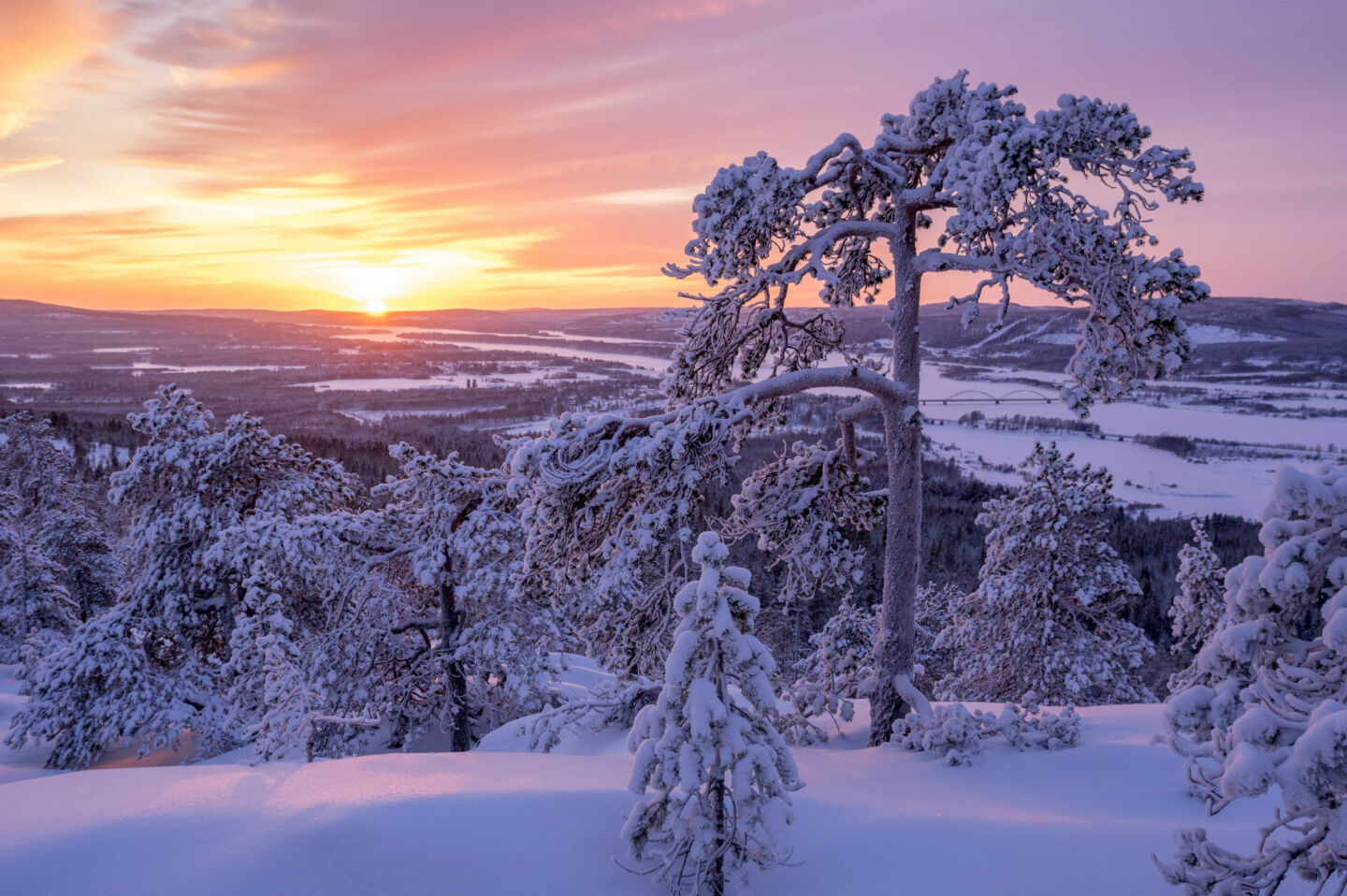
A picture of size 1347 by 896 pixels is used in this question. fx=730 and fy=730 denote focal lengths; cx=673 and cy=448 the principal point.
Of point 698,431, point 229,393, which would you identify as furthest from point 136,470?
point 229,393

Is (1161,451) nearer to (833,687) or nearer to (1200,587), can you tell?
(1200,587)

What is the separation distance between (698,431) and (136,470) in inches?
580

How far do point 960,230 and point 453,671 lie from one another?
1145 centimetres

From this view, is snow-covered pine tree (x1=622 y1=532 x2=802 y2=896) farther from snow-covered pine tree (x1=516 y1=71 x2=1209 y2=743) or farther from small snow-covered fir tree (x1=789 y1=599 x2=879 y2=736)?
small snow-covered fir tree (x1=789 y1=599 x2=879 y2=736)

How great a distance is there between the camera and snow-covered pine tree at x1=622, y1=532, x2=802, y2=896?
4004 mm

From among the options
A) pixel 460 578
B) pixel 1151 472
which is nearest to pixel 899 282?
pixel 460 578

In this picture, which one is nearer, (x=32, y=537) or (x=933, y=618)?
(x=933, y=618)

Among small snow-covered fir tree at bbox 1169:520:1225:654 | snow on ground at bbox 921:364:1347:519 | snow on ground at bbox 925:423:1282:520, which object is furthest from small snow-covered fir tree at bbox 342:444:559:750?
snow on ground at bbox 921:364:1347:519

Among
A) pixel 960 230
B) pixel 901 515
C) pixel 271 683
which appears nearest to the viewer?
pixel 960 230

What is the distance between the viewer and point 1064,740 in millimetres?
7719

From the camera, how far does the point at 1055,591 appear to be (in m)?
17.3

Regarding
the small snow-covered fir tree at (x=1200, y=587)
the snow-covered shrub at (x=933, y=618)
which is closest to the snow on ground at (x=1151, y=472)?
the snow-covered shrub at (x=933, y=618)

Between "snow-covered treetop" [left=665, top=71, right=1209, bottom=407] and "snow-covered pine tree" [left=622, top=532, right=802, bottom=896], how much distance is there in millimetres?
4229

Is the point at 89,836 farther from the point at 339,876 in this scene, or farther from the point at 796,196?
the point at 796,196
